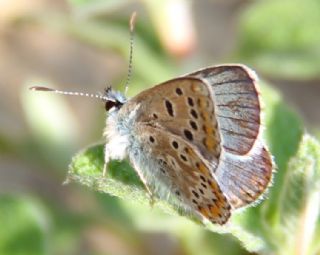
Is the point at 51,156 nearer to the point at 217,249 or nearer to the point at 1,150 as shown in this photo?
the point at 1,150

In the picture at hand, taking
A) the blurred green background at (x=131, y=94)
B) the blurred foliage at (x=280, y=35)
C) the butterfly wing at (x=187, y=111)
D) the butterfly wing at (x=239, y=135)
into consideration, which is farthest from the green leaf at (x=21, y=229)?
the blurred foliage at (x=280, y=35)

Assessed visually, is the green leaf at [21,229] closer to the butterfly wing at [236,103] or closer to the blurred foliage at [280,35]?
the butterfly wing at [236,103]

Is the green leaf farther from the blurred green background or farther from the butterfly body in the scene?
the butterfly body

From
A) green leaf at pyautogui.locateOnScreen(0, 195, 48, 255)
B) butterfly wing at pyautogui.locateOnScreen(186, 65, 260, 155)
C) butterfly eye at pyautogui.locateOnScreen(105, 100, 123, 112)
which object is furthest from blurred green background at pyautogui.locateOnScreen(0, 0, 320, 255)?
butterfly eye at pyautogui.locateOnScreen(105, 100, 123, 112)

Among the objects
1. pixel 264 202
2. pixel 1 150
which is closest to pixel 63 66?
pixel 1 150

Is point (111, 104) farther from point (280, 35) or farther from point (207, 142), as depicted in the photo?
point (280, 35)

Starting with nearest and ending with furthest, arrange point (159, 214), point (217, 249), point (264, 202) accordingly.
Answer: point (264, 202), point (159, 214), point (217, 249)
